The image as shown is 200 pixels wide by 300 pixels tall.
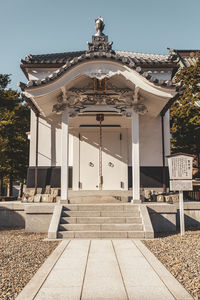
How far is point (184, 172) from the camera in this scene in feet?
26.2

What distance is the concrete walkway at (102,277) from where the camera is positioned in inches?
143

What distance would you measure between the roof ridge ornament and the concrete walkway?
6932 mm

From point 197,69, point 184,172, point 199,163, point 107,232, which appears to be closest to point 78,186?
point 107,232

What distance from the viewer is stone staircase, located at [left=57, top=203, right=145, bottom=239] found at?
7.36 m

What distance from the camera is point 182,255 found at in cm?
554

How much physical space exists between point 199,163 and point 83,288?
59.7 feet

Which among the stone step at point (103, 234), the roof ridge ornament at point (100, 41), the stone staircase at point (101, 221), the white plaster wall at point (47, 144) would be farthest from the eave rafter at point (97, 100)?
the stone step at point (103, 234)

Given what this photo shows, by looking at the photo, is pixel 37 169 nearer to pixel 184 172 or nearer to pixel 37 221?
pixel 37 221

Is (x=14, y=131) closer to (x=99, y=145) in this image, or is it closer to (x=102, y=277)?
(x=99, y=145)

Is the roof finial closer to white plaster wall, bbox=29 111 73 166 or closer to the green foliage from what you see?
white plaster wall, bbox=29 111 73 166

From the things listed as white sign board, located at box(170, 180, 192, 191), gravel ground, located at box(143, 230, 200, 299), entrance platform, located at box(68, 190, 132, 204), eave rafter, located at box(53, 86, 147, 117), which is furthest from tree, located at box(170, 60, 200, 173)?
gravel ground, located at box(143, 230, 200, 299)

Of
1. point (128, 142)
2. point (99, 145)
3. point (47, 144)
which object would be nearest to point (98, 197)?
point (99, 145)

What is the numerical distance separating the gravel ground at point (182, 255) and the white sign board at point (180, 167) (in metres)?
1.77

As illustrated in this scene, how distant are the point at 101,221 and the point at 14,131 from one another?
17558mm
